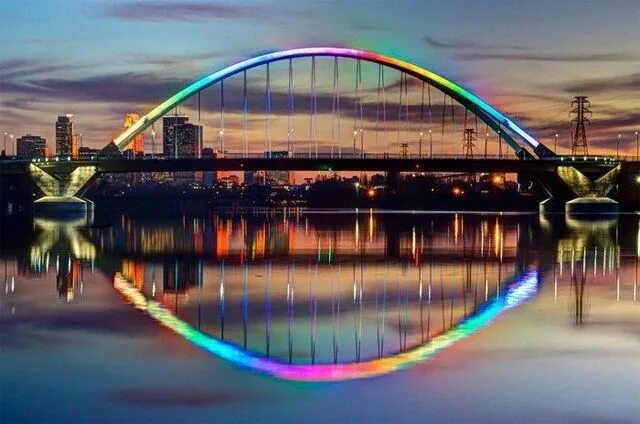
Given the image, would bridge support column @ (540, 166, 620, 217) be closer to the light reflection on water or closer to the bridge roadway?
the bridge roadway

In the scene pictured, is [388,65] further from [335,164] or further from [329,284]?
[329,284]

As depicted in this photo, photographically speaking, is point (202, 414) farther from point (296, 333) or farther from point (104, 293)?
point (104, 293)

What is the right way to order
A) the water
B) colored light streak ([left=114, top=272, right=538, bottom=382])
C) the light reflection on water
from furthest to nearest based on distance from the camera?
the light reflection on water, colored light streak ([left=114, top=272, right=538, bottom=382]), the water

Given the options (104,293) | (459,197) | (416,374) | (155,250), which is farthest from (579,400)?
(459,197)

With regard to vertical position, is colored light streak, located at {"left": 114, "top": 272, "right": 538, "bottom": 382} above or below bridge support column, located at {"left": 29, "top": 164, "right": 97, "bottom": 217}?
below

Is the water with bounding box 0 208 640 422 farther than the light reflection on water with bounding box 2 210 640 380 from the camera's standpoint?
No

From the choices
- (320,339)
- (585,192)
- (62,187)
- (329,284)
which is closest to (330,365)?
(320,339)

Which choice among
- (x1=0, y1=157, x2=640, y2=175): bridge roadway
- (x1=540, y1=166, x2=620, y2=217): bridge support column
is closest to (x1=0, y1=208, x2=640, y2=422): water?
(x1=0, y1=157, x2=640, y2=175): bridge roadway
